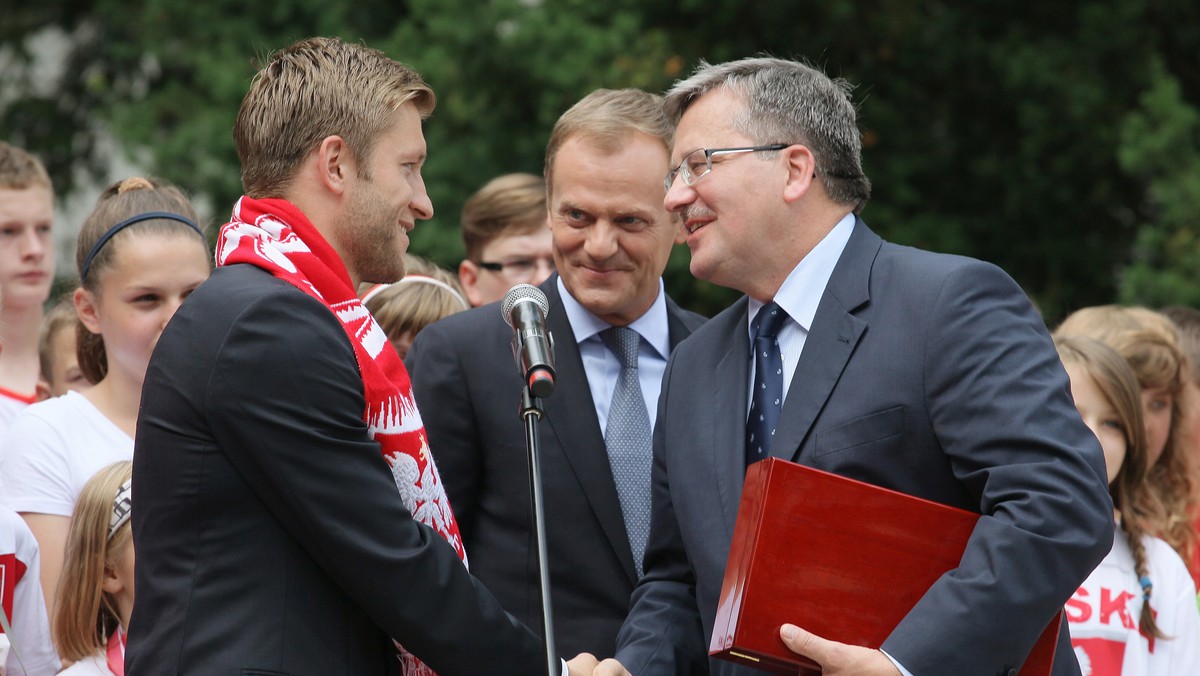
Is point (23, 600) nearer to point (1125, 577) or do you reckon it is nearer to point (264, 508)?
point (264, 508)

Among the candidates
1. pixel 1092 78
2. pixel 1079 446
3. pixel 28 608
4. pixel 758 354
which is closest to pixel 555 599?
pixel 758 354

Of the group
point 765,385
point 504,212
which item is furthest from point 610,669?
point 504,212

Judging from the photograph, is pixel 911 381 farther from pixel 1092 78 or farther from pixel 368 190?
pixel 1092 78

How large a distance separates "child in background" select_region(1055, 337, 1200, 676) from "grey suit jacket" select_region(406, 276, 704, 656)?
1.51 metres

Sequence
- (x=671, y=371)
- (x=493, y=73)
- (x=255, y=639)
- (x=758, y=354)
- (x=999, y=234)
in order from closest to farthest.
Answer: (x=255, y=639) → (x=758, y=354) → (x=671, y=371) → (x=493, y=73) → (x=999, y=234)

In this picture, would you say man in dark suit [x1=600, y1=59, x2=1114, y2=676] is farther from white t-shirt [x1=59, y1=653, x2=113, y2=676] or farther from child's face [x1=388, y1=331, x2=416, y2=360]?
child's face [x1=388, y1=331, x2=416, y2=360]

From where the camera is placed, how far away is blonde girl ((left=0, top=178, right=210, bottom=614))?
14.4 feet

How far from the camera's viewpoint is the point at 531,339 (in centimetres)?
324

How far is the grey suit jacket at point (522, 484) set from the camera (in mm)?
4324

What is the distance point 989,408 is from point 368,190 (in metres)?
1.51

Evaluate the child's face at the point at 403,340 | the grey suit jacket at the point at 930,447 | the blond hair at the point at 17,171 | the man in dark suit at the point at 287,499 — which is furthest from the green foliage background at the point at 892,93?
the man in dark suit at the point at 287,499

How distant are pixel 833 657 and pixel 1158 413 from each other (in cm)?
324

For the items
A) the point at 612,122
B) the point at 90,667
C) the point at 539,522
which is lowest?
the point at 90,667

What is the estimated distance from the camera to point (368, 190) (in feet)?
11.2
